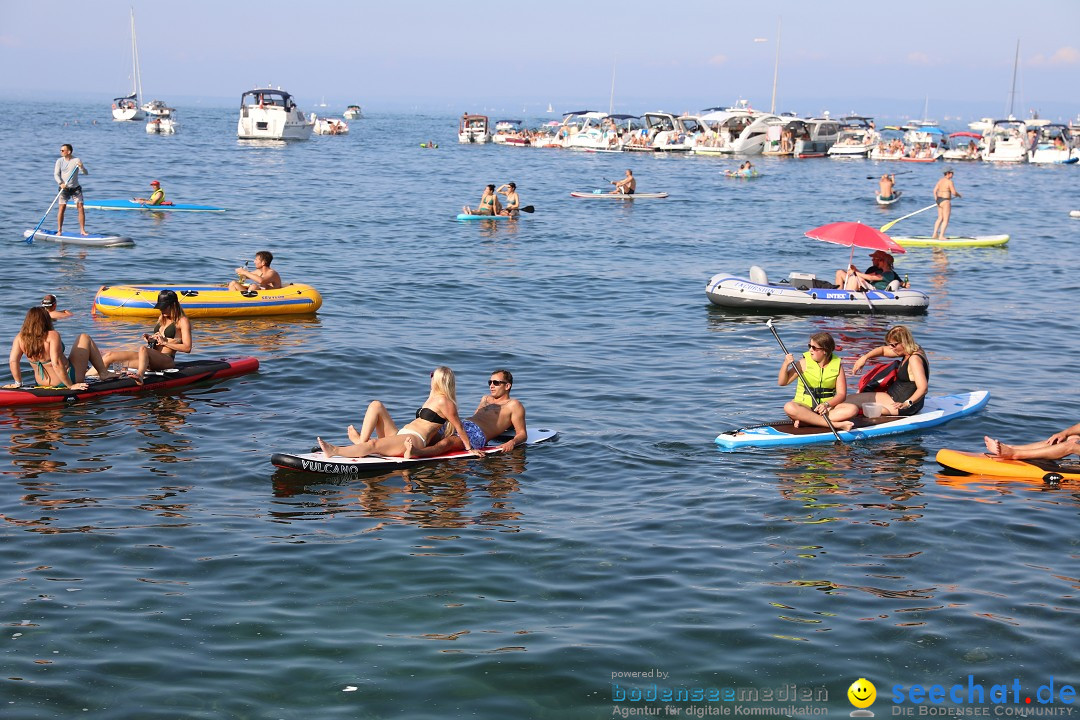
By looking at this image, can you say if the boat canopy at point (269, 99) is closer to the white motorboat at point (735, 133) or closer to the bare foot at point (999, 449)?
the white motorboat at point (735, 133)

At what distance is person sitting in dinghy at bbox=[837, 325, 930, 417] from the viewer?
42.5 ft

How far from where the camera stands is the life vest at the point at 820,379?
12.8m

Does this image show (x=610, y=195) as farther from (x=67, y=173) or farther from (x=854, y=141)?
(x=854, y=141)

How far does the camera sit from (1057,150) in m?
69.0

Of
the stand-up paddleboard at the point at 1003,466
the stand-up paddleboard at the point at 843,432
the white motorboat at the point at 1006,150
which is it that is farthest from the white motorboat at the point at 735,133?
the stand-up paddleboard at the point at 1003,466

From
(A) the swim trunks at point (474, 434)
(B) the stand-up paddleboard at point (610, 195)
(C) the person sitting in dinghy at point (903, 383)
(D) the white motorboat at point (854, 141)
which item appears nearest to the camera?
(A) the swim trunks at point (474, 434)

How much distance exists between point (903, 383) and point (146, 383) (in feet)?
31.5

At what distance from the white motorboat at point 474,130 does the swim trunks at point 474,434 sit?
71.9 m

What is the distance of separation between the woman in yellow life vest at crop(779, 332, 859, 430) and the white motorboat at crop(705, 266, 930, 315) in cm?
765

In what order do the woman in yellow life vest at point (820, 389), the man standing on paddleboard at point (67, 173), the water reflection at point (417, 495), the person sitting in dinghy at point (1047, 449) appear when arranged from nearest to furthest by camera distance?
the water reflection at point (417, 495)
the person sitting in dinghy at point (1047, 449)
the woman in yellow life vest at point (820, 389)
the man standing on paddleboard at point (67, 173)

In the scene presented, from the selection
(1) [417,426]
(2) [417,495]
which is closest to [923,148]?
(1) [417,426]

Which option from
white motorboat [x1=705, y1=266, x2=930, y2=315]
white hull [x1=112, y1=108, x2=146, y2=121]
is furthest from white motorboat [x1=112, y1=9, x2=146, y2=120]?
white motorboat [x1=705, y1=266, x2=930, y2=315]

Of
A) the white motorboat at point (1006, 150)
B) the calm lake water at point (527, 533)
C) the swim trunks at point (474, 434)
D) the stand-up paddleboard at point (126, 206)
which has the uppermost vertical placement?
the white motorboat at point (1006, 150)

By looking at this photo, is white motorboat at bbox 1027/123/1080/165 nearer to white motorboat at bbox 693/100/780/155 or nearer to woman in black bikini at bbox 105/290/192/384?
white motorboat at bbox 693/100/780/155
